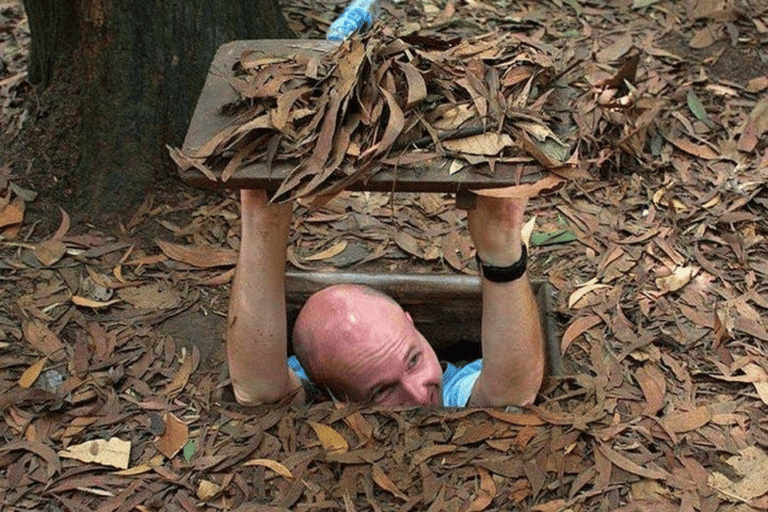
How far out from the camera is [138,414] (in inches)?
107

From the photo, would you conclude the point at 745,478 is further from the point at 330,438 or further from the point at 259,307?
the point at 259,307

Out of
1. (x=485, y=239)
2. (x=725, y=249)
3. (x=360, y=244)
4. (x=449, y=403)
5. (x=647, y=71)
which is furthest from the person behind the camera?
(x=647, y=71)

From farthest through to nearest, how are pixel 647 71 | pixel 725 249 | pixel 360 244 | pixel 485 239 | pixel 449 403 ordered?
pixel 647 71 → pixel 360 244 → pixel 725 249 → pixel 449 403 → pixel 485 239

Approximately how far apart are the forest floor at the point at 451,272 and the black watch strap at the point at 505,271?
33 cm

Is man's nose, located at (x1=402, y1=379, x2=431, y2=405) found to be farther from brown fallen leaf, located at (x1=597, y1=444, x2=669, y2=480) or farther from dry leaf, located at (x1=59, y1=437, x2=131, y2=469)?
dry leaf, located at (x1=59, y1=437, x2=131, y2=469)

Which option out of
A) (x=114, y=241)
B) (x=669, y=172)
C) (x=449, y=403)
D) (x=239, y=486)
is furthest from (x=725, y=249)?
(x=114, y=241)

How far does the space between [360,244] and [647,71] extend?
1.39 metres

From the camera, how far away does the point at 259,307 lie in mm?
2576

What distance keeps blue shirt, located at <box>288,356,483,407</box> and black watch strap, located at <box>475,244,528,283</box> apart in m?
0.45

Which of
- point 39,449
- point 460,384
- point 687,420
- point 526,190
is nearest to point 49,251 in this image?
point 39,449

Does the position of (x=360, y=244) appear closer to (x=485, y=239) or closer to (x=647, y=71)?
(x=485, y=239)

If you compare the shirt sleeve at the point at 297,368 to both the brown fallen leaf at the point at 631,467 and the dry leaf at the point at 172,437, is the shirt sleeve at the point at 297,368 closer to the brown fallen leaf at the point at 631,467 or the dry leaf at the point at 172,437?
the dry leaf at the point at 172,437

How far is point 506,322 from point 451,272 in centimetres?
75

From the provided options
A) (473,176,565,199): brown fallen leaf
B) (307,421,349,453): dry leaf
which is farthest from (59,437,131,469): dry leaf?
(473,176,565,199): brown fallen leaf
